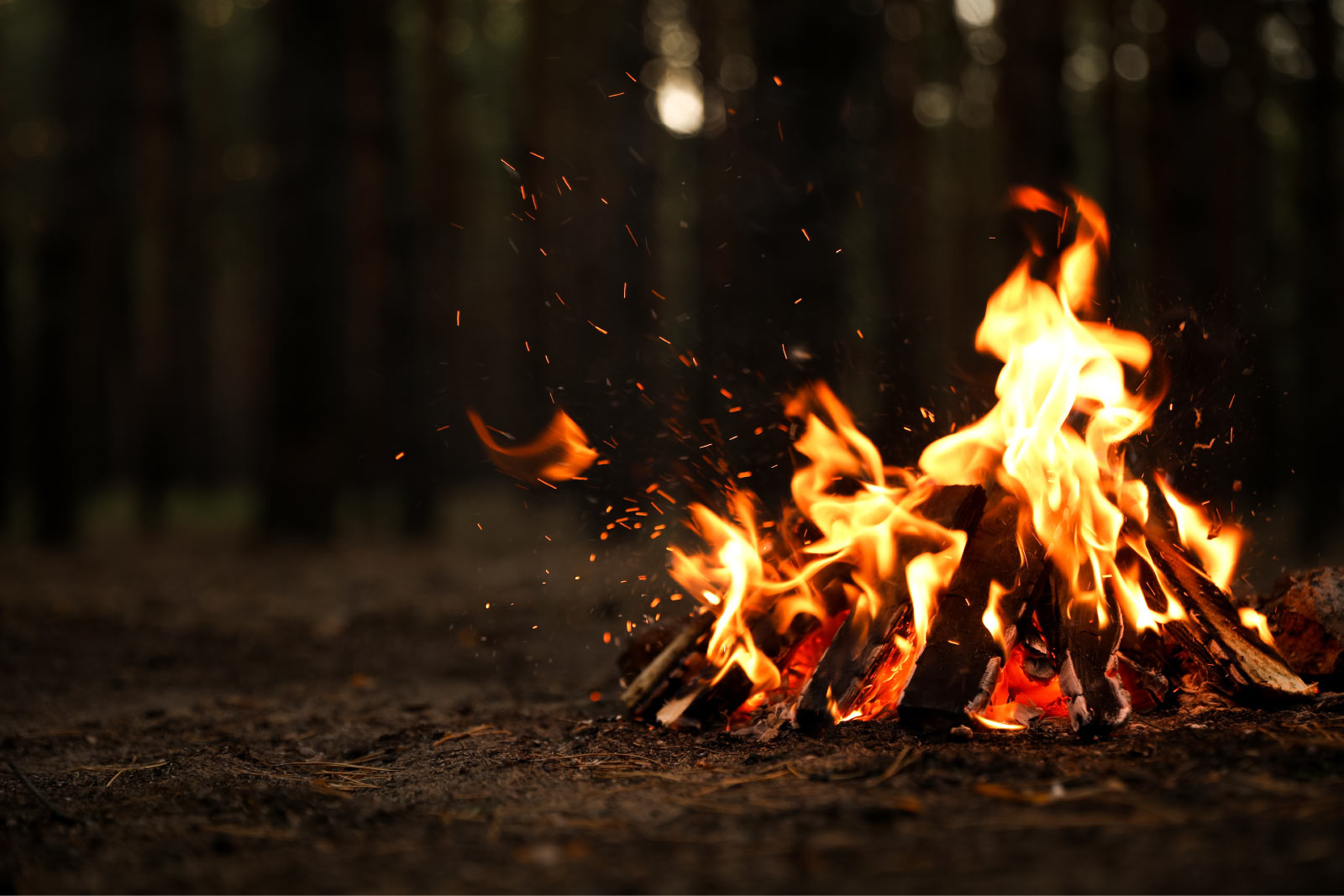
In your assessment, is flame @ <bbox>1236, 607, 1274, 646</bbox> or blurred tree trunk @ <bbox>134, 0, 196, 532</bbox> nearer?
flame @ <bbox>1236, 607, 1274, 646</bbox>

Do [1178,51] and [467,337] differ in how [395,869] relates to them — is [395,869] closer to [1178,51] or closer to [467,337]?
[1178,51]

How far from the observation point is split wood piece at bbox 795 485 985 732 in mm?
3375

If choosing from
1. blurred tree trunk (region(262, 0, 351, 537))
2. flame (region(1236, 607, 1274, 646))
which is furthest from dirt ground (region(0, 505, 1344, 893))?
blurred tree trunk (region(262, 0, 351, 537))

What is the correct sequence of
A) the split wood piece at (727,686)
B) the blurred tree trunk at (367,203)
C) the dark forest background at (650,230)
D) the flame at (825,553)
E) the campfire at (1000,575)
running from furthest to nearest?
the blurred tree trunk at (367,203)
the dark forest background at (650,230)
the split wood piece at (727,686)
the flame at (825,553)
the campfire at (1000,575)

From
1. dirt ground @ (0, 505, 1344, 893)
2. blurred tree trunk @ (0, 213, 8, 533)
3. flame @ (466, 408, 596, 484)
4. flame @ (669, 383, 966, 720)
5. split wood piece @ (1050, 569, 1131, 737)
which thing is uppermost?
blurred tree trunk @ (0, 213, 8, 533)

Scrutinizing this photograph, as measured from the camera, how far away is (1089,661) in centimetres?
329

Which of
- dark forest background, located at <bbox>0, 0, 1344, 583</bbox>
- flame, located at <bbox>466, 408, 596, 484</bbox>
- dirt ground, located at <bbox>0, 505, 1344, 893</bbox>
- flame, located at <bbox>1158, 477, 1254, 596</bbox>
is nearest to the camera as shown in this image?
dirt ground, located at <bbox>0, 505, 1344, 893</bbox>

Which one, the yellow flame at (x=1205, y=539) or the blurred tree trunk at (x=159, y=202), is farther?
the blurred tree trunk at (x=159, y=202)

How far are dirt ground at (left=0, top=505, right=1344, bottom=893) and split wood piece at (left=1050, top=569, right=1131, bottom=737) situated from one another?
76 mm

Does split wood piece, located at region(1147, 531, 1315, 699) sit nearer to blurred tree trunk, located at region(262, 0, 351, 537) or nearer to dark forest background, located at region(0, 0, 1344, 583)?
dark forest background, located at region(0, 0, 1344, 583)

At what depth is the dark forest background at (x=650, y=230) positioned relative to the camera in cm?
814

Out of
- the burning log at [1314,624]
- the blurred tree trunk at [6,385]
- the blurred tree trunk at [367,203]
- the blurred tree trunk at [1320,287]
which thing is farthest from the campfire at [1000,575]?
the blurred tree trunk at [6,385]

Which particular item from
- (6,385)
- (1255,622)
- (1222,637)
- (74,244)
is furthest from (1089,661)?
(6,385)

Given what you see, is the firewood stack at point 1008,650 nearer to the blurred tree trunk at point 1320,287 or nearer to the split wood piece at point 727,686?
the split wood piece at point 727,686
